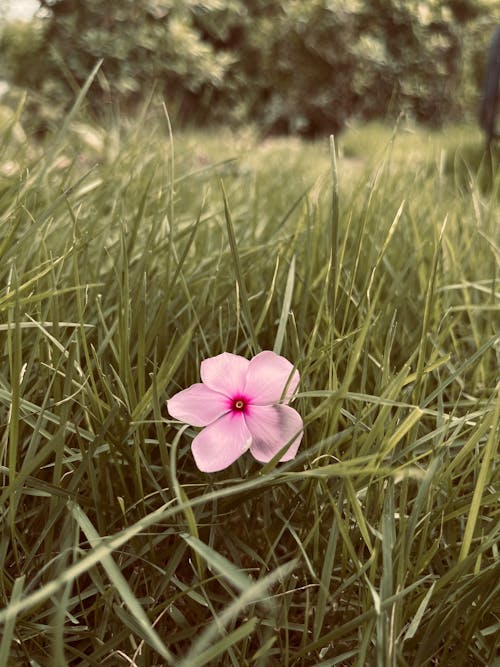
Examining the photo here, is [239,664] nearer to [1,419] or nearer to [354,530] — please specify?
[354,530]

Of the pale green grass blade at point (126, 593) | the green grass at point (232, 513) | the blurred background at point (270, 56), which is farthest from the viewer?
the blurred background at point (270, 56)

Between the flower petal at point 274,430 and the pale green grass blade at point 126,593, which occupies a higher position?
the flower petal at point 274,430

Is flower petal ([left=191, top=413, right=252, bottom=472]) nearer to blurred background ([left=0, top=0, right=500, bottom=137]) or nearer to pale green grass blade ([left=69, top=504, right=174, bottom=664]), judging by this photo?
pale green grass blade ([left=69, top=504, right=174, bottom=664])

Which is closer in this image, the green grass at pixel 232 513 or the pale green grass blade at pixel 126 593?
the pale green grass blade at pixel 126 593

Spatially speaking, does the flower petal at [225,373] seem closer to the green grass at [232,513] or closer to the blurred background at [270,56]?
the green grass at [232,513]

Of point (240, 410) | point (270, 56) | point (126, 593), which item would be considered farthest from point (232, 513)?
point (270, 56)

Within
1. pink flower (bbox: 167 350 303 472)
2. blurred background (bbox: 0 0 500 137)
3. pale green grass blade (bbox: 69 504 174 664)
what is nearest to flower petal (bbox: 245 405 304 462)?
pink flower (bbox: 167 350 303 472)

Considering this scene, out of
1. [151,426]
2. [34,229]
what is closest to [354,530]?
[151,426]

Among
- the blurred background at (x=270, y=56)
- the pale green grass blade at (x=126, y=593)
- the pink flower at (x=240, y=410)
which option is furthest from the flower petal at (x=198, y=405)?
the blurred background at (x=270, y=56)

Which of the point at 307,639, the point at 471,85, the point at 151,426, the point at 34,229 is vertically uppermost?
the point at 34,229
